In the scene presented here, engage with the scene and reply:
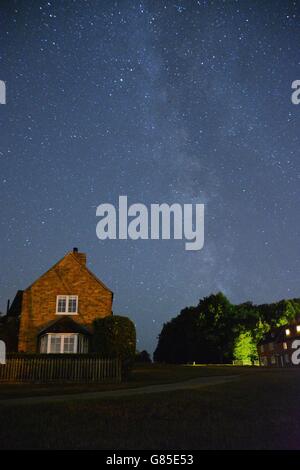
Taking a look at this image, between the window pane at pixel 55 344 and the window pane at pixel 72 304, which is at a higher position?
the window pane at pixel 72 304

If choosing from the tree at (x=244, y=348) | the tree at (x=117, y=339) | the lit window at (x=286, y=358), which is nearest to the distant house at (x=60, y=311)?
the tree at (x=117, y=339)

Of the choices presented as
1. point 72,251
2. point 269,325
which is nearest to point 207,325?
point 269,325

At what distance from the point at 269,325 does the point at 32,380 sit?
8515cm

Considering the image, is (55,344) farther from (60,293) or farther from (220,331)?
(220,331)

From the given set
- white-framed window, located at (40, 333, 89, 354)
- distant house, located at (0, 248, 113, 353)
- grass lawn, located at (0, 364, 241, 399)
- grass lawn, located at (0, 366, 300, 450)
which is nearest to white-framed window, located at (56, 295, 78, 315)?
distant house, located at (0, 248, 113, 353)

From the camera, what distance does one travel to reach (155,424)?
10289mm

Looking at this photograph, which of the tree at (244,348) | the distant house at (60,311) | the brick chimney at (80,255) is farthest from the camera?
the tree at (244,348)

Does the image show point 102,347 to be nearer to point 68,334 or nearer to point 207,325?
point 68,334

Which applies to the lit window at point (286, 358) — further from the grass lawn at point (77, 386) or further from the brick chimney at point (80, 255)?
the grass lawn at point (77, 386)

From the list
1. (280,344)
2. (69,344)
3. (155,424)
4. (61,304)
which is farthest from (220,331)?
(155,424)

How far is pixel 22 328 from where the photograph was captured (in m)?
38.5

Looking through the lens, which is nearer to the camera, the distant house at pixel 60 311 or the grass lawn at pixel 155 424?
the grass lawn at pixel 155 424

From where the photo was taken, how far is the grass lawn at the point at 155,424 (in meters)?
8.65

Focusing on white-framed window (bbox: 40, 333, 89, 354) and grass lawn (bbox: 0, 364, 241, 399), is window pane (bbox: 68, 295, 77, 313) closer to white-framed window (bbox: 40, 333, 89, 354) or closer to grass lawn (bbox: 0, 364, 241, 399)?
white-framed window (bbox: 40, 333, 89, 354)
